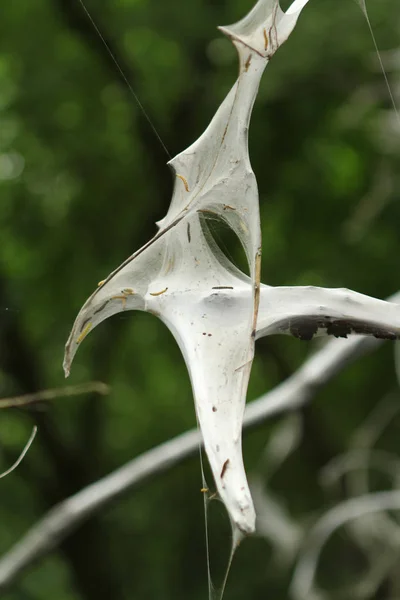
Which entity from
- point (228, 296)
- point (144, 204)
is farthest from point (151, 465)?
point (144, 204)

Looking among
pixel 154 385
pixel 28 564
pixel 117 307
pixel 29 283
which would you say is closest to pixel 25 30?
pixel 29 283

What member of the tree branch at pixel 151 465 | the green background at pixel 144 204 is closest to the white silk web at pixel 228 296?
the tree branch at pixel 151 465

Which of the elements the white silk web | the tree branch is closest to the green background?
the tree branch

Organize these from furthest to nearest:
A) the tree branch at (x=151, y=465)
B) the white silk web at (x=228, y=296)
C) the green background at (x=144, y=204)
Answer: the green background at (x=144, y=204) → the tree branch at (x=151, y=465) → the white silk web at (x=228, y=296)

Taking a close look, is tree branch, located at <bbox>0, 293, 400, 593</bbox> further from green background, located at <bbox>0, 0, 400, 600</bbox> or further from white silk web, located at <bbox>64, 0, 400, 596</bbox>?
green background, located at <bbox>0, 0, 400, 600</bbox>

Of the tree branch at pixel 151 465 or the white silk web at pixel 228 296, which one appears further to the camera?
the tree branch at pixel 151 465

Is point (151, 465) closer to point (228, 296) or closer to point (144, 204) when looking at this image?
point (228, 296)

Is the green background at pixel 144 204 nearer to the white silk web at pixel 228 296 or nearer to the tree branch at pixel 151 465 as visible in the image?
the tree branch at pixel 151 465

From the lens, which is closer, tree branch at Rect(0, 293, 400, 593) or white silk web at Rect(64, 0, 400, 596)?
white silk web at Rect(64, 0, 400, 596)

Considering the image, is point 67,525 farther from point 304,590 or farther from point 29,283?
point 29,283
